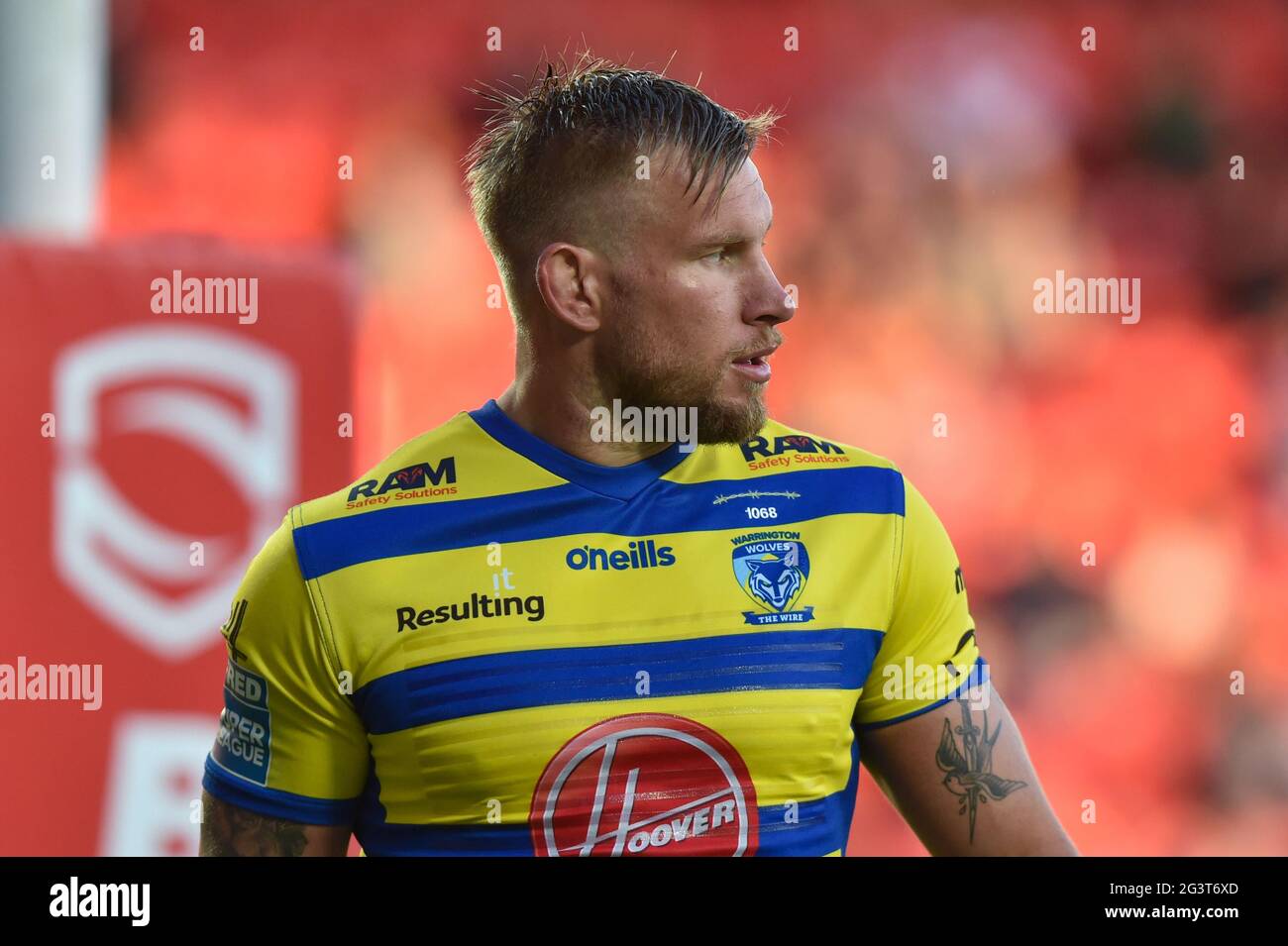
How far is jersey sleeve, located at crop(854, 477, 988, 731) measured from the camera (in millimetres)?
2090

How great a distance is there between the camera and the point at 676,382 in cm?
210

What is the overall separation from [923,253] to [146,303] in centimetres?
543

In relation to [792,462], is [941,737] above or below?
below

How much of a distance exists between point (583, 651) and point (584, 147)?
0.71 metres

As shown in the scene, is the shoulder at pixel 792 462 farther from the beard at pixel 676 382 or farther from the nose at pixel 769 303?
the nose at pixel 769 303

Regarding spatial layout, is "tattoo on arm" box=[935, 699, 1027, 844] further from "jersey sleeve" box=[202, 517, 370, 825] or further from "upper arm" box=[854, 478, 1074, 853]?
"jersey sleeve" box=[202, 517, 370, 825]

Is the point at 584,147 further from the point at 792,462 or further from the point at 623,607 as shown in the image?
the point at 623,607

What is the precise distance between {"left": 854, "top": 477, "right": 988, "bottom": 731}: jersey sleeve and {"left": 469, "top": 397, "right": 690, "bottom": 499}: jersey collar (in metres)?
0.35

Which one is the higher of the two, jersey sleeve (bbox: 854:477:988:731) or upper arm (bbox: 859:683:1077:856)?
jersey sleeve (bbox: 854:477:988:731)
